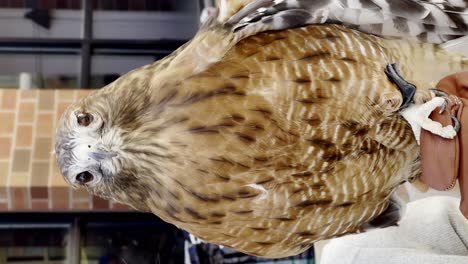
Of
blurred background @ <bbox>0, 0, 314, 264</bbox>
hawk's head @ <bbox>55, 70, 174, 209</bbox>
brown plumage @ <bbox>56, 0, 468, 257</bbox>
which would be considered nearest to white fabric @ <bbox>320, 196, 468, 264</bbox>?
brown plumage @ <bbox>56, 0, 468, 257</bbox>

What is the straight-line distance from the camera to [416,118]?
2.59 feet

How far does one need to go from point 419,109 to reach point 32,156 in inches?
Answer: 60.5

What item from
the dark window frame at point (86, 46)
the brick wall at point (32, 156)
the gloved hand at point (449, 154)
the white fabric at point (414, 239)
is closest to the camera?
the gloved hand at point (449, 154)

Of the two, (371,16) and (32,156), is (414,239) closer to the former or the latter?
(371,16)

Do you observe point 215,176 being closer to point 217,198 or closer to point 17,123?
point 217,198

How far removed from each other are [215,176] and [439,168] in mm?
283

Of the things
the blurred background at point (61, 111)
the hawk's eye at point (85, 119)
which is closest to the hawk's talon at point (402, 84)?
the hawk's eye at point (85, 119)

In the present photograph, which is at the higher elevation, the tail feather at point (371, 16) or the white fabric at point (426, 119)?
the tail feather at point (371, 16)

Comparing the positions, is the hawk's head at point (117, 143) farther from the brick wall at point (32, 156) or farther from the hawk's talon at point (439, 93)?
the brick wall at point (32, 156)

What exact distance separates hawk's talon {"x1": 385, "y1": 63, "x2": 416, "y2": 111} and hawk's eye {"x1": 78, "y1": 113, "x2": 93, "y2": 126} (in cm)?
41

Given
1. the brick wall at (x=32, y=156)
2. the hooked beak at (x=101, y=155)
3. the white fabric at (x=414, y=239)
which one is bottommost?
the brick wall at (x=32, y=156)

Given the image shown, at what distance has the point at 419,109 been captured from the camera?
2.60ft

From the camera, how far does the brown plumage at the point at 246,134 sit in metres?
0.78

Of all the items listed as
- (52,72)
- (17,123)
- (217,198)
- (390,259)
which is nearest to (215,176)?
(217,198)
